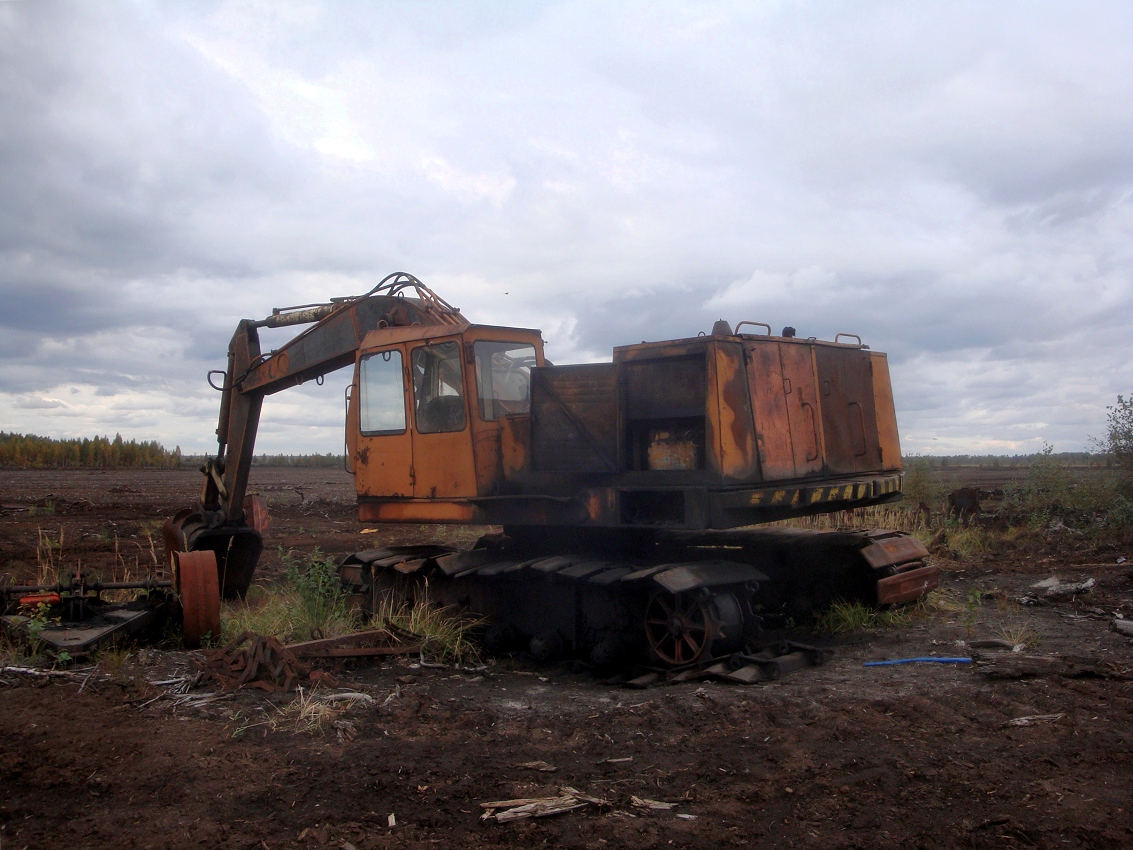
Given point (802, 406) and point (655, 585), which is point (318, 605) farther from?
point (802, 406)

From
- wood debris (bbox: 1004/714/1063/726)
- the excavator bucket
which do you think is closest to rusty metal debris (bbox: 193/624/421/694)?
the excavator bucket

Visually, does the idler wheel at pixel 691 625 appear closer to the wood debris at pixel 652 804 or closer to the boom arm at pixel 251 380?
the wood debris at pixel 652 804

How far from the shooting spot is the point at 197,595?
25.1ft

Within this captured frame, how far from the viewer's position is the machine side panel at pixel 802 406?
24.2 ft

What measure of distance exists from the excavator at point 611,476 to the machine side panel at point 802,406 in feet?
0.06

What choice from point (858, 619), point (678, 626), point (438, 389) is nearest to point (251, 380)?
point (438, 389)

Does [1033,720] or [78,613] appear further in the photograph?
[78,613]

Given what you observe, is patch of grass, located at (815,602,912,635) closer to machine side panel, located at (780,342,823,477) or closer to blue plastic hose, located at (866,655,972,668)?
blue plastic hose, located at (866,655,972,668)

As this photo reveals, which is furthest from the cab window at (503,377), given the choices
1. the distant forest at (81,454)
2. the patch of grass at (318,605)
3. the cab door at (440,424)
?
the distant forest at (81,454)

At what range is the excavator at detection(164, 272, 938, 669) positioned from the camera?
22.7ft

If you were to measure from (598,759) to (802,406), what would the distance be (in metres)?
3.85

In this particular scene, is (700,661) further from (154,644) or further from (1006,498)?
(1006,498)

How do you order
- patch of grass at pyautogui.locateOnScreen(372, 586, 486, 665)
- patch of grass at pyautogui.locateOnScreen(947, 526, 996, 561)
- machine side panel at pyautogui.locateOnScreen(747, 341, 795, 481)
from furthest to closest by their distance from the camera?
patch of grass at pyautogui.locateOnScreen(947, 526, 996, 561)
patch of grass at pyautogui.locateOnScreen(372, 586, 486, 665)
machine side panel at pyautogui.locateOnScreen(747, 341, 795, 481)

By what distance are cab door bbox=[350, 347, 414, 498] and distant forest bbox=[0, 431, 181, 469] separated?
46.4 meters
